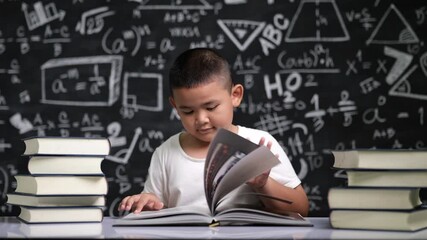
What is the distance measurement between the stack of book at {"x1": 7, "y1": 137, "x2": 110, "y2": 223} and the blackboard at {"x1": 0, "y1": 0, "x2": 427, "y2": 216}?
184 cm

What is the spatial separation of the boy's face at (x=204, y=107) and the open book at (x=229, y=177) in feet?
1.43

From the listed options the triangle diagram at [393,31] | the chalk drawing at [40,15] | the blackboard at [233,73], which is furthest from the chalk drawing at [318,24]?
the chalk drawing at [40,15]

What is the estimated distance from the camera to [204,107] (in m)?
2.12

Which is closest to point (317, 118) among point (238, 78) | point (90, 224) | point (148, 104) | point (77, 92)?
point (238, 78)

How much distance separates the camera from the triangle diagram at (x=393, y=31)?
3584 mm

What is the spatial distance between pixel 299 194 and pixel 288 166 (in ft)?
0.47

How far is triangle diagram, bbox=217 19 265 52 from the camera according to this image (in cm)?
361

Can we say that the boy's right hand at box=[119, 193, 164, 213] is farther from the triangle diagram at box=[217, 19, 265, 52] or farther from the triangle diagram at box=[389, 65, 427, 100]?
the triangle diagram at box=[389, 65, 427, 100]

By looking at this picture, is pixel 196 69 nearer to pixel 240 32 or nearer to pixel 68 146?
pixel 68 146

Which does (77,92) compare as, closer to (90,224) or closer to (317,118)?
(317,118)

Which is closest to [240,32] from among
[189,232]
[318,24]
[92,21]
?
[318,24]

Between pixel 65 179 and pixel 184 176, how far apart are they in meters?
0.62

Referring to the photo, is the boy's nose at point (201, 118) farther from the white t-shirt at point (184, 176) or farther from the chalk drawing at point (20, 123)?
the chalk drawing at point (20, 123)

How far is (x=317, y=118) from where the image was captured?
3.55 meters
